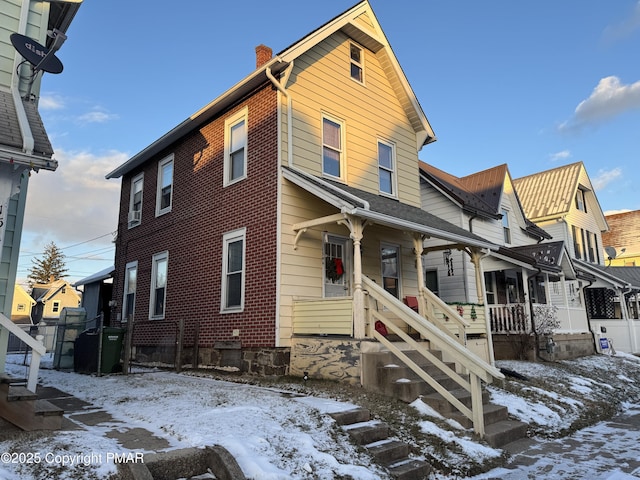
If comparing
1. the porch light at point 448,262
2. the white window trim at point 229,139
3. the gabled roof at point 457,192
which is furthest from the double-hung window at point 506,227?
the white window trim at point 229,139

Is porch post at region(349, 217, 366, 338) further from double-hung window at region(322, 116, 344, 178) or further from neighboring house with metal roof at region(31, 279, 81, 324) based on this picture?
neighboring house with metal roof at region(31, 279, 81, 324)

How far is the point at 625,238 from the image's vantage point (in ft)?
116

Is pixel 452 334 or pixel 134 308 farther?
pixel 134 308

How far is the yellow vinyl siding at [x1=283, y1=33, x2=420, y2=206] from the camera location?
10547 mm

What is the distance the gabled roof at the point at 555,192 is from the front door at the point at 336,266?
60.9ft

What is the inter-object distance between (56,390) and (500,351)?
12.5 meters

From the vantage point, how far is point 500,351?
48.4 feet

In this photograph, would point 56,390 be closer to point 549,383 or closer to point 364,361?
point 364,361

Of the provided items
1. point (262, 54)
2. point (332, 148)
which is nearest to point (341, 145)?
point (332, 148)

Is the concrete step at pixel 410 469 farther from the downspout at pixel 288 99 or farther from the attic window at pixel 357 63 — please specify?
the attic window at pixel 357 63

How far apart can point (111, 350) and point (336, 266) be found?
5.54 metres

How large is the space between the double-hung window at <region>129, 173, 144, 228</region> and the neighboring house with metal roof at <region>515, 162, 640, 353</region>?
17776 millimetres

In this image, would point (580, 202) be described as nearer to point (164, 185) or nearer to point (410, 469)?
point (164, 185)

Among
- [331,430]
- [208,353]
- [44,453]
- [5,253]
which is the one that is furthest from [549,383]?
[5,253]
